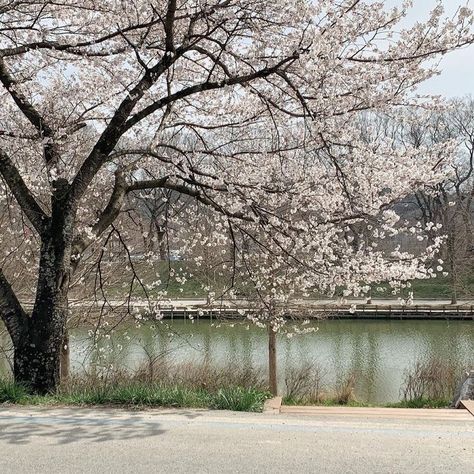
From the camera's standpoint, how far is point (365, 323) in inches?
1377

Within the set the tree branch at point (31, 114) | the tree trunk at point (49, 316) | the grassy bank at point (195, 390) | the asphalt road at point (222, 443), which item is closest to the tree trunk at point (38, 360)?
the tree trunk at point (49, 316)

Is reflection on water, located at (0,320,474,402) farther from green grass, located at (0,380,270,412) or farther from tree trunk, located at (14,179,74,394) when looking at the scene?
green grass, located at (0,380,270,412)

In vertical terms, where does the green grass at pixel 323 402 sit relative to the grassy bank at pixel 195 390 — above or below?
below

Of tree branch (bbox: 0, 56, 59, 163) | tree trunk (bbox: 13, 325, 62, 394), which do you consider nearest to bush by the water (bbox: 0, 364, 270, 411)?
tree trunk (bbox: 13, 325, 62, 394)

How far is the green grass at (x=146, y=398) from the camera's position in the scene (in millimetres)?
6516

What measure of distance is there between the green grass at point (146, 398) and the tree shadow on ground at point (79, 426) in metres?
0.41

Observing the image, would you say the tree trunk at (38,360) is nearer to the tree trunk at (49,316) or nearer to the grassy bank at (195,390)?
the tree trunk at (49,316)

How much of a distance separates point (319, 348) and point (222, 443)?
18303mm

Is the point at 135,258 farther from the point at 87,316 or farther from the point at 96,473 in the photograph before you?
the point at 96,473

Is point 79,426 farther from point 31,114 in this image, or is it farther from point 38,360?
point 31,114

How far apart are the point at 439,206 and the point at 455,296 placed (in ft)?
52.9

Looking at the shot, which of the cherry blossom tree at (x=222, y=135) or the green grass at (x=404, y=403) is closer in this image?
the cherry blossom tree at (x=222, y=135)

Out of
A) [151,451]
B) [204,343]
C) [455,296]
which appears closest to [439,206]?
[455,296]

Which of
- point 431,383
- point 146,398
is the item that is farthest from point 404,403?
point 146,398
